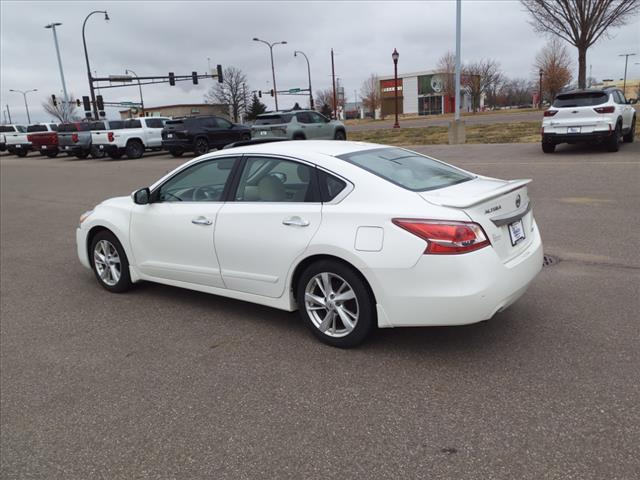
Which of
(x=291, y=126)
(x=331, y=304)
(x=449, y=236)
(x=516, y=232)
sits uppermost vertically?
(x=291, y=126)

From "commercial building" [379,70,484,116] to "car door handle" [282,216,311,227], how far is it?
271 ft

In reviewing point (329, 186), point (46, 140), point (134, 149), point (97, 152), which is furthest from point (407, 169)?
point (46, 140)

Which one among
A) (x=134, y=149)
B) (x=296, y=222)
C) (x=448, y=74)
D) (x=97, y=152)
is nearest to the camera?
(x=296, y=222)

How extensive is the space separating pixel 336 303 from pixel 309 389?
714 millimetres

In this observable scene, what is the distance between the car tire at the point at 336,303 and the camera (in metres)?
3.84

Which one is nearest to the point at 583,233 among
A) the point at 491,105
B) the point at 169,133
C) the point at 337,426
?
the point at 337,426

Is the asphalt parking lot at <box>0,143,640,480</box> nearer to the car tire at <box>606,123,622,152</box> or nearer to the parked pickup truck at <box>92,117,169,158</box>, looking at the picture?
the car tire at <box>606,123,622,152</box>

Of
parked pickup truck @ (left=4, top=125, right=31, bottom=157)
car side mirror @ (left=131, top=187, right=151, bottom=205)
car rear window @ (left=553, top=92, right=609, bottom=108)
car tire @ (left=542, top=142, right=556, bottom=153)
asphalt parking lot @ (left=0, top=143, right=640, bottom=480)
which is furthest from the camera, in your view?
parked pickup truck @ (left=4, top=125, right=31, bottom=157)

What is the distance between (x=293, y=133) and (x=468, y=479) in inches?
778

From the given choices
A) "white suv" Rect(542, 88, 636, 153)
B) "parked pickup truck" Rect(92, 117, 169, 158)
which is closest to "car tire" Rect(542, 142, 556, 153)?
"white suv" Rect(542, 88, 636, 153)

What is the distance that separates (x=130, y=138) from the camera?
2650cm

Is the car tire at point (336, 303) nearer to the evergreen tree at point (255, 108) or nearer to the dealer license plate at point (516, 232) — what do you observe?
the dealer license plate at point (516, 232)

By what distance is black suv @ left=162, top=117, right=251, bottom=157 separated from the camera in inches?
945

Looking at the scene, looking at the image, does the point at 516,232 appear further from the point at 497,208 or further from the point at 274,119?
the point at 274,119
